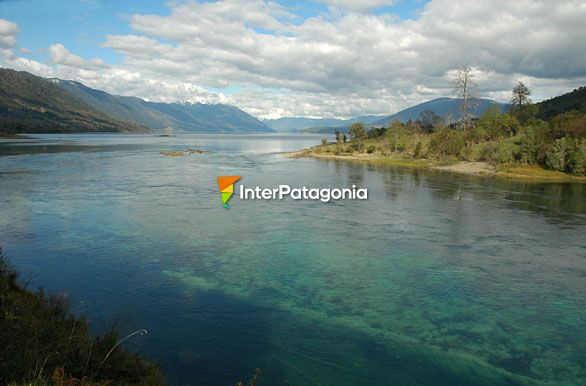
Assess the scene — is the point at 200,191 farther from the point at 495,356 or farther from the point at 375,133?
the point at 375,133

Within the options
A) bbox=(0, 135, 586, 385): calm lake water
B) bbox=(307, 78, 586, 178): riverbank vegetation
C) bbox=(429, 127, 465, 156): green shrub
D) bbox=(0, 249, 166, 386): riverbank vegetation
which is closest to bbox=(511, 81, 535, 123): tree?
bbox=(307, 78, 586, 178): riverbank vegetation

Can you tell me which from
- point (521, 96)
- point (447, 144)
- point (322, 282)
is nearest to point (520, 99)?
point (521, 96)

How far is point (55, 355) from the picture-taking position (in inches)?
448

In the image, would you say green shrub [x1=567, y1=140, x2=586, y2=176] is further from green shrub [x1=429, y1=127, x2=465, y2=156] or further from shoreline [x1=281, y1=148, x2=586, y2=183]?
green shrub [x1=429, y1=127, x2=465, y2=156]

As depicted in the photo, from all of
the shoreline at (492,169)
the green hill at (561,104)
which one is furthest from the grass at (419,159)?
the green hill at (561,104)

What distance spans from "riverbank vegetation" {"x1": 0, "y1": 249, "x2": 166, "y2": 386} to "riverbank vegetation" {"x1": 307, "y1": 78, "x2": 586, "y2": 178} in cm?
7599

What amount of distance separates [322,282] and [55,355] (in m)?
14.5

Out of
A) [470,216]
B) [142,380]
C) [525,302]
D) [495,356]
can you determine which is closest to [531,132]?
[470,216]

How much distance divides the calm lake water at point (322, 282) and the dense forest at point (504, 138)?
33.8 m

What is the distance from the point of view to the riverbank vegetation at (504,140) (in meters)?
74.9

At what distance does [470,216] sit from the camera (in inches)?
1593

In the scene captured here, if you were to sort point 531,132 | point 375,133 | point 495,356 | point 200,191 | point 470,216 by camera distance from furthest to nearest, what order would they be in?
point 375,133 → point 531,132 → point 200,191 → point 470,216 → point 495,356

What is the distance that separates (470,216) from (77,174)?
178 ft

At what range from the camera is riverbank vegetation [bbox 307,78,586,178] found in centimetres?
7488
